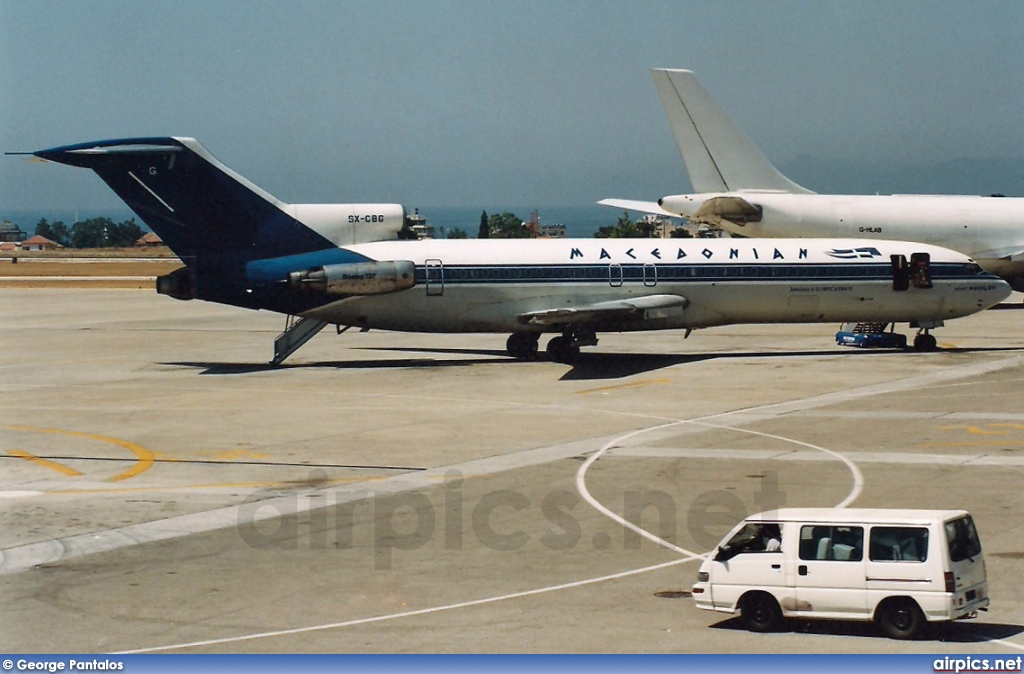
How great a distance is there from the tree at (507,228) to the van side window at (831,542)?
127 metres

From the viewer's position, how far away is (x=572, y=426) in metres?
37.5

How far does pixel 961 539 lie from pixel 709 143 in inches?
2306

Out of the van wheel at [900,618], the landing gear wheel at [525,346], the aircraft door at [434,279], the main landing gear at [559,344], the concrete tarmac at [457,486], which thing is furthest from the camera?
the landing gear wheel at [525,346]

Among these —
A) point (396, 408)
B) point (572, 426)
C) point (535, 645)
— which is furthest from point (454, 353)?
point (535, 645)

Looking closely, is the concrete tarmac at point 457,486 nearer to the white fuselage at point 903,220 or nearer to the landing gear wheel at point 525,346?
the landing gear wheel at point 525,346

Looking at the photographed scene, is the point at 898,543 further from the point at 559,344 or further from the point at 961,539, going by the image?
the point at 559,344

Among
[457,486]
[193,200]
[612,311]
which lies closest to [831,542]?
[457,486]

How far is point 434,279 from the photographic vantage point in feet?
170

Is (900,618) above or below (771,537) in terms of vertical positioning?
below

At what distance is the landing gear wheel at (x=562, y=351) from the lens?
5294 cm

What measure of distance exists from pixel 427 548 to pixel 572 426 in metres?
14.3

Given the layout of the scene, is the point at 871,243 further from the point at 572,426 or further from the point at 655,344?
the point at 572,426

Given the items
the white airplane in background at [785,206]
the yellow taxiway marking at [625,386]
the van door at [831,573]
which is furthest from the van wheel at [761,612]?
the white airplane in background at [785,206]

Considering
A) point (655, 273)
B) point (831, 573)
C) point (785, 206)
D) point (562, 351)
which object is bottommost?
point (831, 573)
